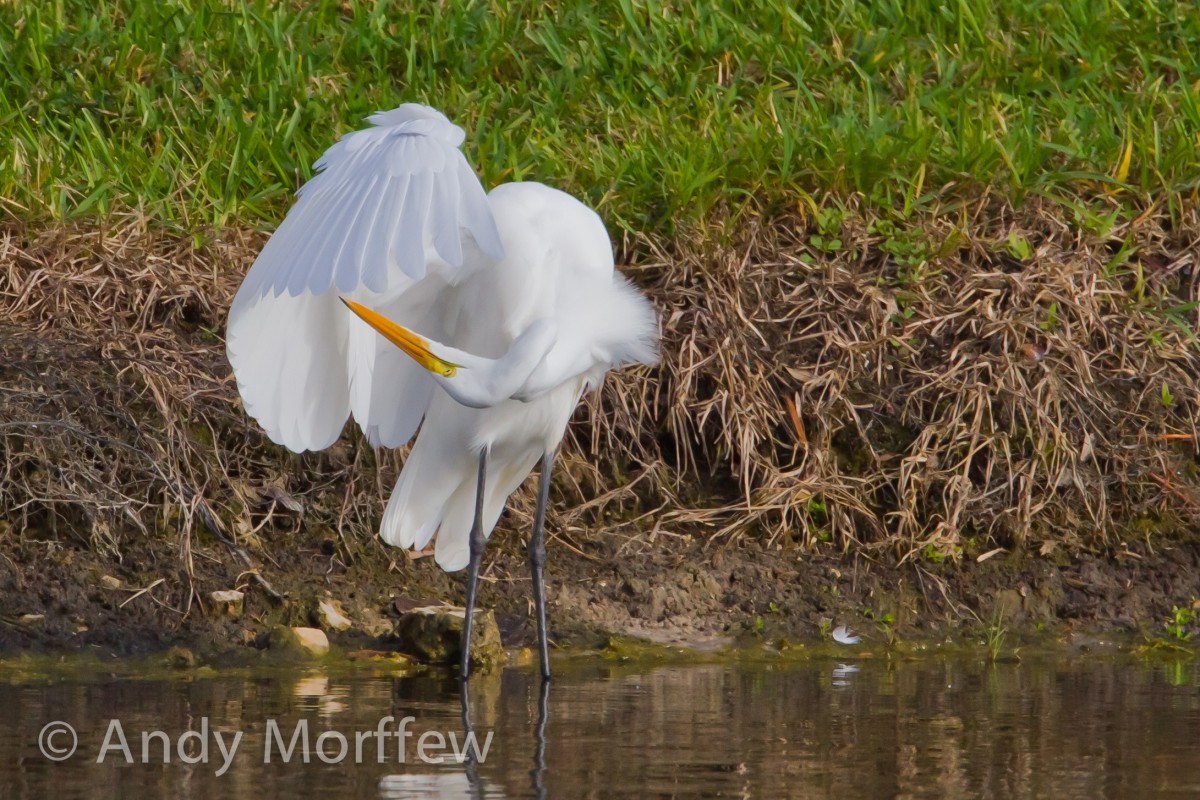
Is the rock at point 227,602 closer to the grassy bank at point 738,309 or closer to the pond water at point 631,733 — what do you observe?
the grassy bank at point 738,309

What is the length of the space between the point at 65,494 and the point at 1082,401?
9.65 ft

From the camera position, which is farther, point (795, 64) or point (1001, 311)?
point (795, 64)

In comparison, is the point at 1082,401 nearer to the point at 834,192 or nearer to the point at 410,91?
the point at 834,192

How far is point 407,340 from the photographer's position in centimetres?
390

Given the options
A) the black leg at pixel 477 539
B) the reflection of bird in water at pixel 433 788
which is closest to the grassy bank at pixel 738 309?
the black leg at pixel 477 539

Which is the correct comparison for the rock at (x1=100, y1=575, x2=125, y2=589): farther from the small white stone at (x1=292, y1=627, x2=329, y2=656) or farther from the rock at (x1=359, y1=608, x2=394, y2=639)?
the rock at (x1=359, y1=608, x2=394, y2=639)

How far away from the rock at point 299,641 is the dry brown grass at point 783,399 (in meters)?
0.41

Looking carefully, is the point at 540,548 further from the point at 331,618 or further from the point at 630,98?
the point at 630,98

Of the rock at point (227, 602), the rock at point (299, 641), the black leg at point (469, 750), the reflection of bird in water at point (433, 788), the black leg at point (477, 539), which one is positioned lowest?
the reflection of bird in water at point (433, 788)

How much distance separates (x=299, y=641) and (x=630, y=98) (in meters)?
2.63

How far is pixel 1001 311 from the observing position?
5219mm

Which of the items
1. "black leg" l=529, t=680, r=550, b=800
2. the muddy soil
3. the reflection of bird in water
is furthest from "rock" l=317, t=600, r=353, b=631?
the reflection of bird in water

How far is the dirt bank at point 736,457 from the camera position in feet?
15.5

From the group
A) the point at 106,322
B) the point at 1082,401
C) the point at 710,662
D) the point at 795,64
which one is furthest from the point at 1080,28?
the point at 106,322
